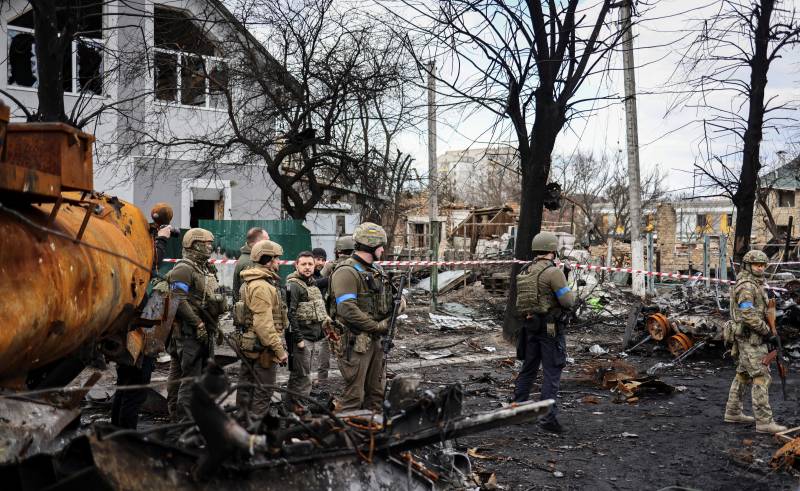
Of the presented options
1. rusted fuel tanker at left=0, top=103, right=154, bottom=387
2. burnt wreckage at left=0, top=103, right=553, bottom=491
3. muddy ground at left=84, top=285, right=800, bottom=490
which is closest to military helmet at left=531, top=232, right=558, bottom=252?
muddy ground at left=84, top=285, right=800, bottom=490

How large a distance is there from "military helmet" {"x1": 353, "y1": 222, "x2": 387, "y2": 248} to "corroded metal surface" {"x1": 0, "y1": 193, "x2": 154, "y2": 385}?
227cm

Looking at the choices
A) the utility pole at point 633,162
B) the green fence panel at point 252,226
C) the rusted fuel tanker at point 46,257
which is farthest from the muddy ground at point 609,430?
the utility pole at point 633,162

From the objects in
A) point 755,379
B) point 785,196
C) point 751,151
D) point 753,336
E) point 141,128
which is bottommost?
point 755,379

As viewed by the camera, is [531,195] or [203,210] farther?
[203,210]

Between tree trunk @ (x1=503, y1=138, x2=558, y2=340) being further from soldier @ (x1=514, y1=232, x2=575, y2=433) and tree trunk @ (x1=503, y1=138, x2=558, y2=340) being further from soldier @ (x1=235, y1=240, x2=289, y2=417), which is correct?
soldier @ (x1=235, y1=240, x2=289, y2=417)

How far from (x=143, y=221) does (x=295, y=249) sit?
10966 mm

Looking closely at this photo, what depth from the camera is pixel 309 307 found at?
309 inches

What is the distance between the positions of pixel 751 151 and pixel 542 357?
966 cm

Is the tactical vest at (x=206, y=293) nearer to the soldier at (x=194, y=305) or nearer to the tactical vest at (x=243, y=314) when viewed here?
the soldier at (x=194, y=305)

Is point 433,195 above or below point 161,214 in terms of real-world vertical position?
above

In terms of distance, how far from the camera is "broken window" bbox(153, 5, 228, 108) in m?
14.2

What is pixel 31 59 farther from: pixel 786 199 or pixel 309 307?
pixel 786 199

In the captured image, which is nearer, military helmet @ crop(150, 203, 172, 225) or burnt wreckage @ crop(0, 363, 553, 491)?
burnt wreckage @ crop(0, 363, 553, 491)

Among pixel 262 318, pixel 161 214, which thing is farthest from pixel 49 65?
pixel 262 318
